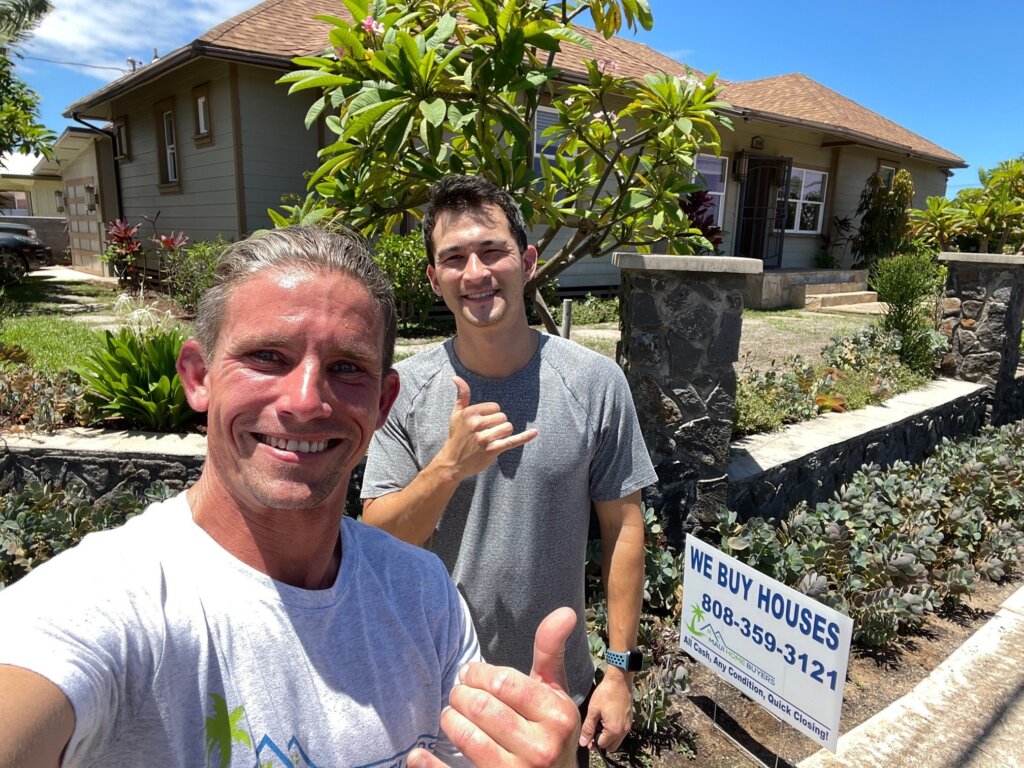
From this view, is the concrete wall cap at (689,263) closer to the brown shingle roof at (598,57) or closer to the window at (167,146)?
the brown shingle roof at (598,57)

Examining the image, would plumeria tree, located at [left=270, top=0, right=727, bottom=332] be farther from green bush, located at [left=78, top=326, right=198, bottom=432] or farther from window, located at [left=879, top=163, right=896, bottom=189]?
window, located at [left=879, top=163, right=896, bottom=189]

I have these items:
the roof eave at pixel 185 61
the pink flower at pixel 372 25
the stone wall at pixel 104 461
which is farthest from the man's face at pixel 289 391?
the roof eave at pixel 185 61

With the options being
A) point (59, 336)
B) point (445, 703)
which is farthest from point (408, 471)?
point (59, 336)

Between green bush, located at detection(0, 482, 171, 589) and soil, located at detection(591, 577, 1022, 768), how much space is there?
8.03 ft

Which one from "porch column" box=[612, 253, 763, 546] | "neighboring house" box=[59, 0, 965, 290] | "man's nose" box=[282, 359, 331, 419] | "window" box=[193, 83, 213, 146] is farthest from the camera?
"window" box=[193, 83, 213, 146]

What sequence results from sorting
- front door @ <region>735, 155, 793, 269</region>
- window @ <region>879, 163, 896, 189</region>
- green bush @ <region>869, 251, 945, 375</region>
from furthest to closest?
window @ <region>879, 163, 896, 189</region>, front door @ <region>735, 155, 793, 269</region>, green bush @ <region>869, 251, 945, 375</region>

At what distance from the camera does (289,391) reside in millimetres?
1064

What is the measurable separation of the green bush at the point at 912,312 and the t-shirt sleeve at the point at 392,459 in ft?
20.8

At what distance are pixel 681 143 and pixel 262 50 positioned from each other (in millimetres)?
8078

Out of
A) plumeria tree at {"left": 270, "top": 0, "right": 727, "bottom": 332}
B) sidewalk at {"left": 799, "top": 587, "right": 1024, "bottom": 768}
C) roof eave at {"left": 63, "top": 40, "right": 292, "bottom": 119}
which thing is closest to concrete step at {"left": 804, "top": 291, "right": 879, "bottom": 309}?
roof eave at {"left": 63, "top": 40, "right": 292, "bottom": 119}

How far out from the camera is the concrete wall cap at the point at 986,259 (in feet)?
20.3

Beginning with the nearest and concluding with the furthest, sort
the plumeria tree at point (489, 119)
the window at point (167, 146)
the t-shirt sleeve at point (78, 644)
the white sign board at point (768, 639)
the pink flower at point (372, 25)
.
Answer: the t-shirt sleeve at point (78, 644), the white sign board at point (768, 639), the plumeria tree at point (489, 119), the pink flower at point (372, 25), the window at point (167, 146)

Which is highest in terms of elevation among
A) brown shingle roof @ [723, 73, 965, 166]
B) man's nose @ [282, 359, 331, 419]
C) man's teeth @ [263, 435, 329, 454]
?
brown shingle roof @ [723, 73, 965, 166]

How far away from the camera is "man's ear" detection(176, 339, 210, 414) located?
1.17 meters
